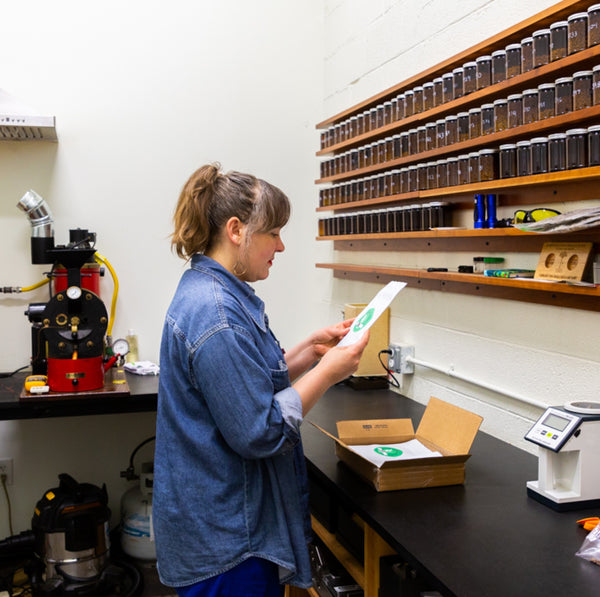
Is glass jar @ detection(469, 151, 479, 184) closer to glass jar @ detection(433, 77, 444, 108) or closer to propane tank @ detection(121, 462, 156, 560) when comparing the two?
glass jar @ detection(433, 77, 444, 108)

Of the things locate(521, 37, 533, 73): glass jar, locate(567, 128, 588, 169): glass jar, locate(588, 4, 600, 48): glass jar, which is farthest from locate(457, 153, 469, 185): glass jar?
locate(588, 4, 600, 48): glass jar

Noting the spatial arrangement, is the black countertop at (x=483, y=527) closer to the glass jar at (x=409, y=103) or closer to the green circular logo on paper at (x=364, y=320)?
the green circular logo on paper at (x=364, y=320)

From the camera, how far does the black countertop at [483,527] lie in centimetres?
115

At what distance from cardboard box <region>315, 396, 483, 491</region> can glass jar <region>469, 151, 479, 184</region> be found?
69cm

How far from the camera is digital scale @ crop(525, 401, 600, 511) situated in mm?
1420

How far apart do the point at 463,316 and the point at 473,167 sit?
56 cm

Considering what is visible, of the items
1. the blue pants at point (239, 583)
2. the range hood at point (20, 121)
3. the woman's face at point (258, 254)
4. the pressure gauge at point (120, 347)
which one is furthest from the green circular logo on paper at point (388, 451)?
the range hood at point (20, 121)

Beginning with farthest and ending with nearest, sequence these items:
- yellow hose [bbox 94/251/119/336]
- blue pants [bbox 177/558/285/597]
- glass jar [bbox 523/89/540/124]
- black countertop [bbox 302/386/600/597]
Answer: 1. yellow hose [bbox 94/251/119/336]
2. glass jar [bbox 523/89/540/124]
3. blue pants [bbox 177/558/285/597]
4. black countertop [bbox 302/386/600/597]

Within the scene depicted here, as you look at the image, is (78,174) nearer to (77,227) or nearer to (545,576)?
(77,227)

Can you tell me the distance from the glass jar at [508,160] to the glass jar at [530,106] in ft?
0.27

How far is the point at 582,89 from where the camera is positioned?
5.14ft

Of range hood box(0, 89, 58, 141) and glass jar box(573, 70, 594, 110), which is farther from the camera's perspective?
range hood box(0, 89, 58, 141)

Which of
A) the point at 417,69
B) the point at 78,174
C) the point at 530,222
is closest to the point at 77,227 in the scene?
the point at 78,174

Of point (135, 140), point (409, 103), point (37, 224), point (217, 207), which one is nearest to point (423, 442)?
point (217, 207)
